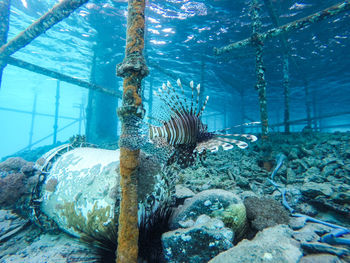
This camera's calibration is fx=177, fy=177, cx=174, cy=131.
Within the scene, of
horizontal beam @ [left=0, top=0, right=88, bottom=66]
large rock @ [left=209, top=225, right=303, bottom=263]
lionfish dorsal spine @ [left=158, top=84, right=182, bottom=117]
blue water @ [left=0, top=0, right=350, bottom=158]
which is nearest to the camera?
large rock @ [left=209, top=225, right=303, bottom=263]

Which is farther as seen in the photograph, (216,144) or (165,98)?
(165,98)

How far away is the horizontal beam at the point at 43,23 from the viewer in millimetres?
4207

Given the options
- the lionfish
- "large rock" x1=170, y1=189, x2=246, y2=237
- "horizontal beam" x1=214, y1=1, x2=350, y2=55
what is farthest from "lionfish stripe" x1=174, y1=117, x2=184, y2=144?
"horizontal beam" x1=214, y1=1, x2=350, y2=55

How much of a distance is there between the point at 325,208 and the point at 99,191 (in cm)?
293

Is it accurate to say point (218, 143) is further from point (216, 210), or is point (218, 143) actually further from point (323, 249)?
point (323, 249)

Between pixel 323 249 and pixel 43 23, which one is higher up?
pixel 43 23

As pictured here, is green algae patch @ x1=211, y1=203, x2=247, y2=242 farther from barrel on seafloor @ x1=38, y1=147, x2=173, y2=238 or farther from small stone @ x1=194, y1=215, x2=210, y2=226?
barrel on seafloor @ x1=38, y1=147, x2=173, y2=238

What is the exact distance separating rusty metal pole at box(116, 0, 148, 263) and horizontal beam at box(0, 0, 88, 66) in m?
3.40

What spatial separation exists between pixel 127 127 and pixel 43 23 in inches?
201

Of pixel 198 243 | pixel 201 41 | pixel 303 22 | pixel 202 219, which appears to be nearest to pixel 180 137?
pixel 202 219

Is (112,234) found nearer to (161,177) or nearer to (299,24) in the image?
(161,177)

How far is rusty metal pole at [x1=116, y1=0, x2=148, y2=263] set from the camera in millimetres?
1644

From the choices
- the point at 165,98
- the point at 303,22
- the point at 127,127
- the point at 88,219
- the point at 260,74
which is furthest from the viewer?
the point at 260,74

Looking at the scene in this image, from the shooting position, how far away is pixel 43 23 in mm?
4691
